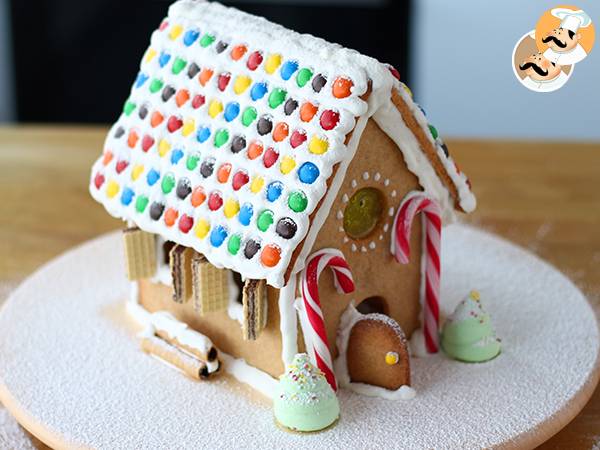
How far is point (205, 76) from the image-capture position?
212 cm

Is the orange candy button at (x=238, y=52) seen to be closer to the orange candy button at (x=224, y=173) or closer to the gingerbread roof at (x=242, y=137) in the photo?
the gingerbread roof at (x=242, y=137)

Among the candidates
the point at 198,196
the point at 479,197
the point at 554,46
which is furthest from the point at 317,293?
the point at 479,197

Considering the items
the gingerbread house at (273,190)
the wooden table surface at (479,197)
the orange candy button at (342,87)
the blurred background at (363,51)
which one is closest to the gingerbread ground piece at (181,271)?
the gingerbread house at (273,190)

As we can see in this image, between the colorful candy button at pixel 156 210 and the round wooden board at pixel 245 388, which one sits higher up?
the colorful candy button at pixel 156 210

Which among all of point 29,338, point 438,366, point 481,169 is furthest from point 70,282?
point 481,169

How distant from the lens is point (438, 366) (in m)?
2.18

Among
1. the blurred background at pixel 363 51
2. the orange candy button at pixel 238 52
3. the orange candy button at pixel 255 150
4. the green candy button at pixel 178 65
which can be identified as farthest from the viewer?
the blurred background at pixel 363 51

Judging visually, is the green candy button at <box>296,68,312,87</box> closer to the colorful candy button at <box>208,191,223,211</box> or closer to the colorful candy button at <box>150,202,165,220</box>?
the colorful candy button at <box>208,191,223,211</box>

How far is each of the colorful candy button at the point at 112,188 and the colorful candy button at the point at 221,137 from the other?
268mm

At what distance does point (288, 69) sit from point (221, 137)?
182 mm

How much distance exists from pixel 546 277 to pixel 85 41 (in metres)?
2.55

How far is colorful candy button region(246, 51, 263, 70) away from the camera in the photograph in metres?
2.04

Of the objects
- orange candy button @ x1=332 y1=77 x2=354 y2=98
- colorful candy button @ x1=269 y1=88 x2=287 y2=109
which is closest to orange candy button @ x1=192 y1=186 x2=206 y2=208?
colorful candy button @ x1=269 y1=88 x2=287 y2=109

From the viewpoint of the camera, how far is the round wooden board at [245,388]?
76.4 inches
